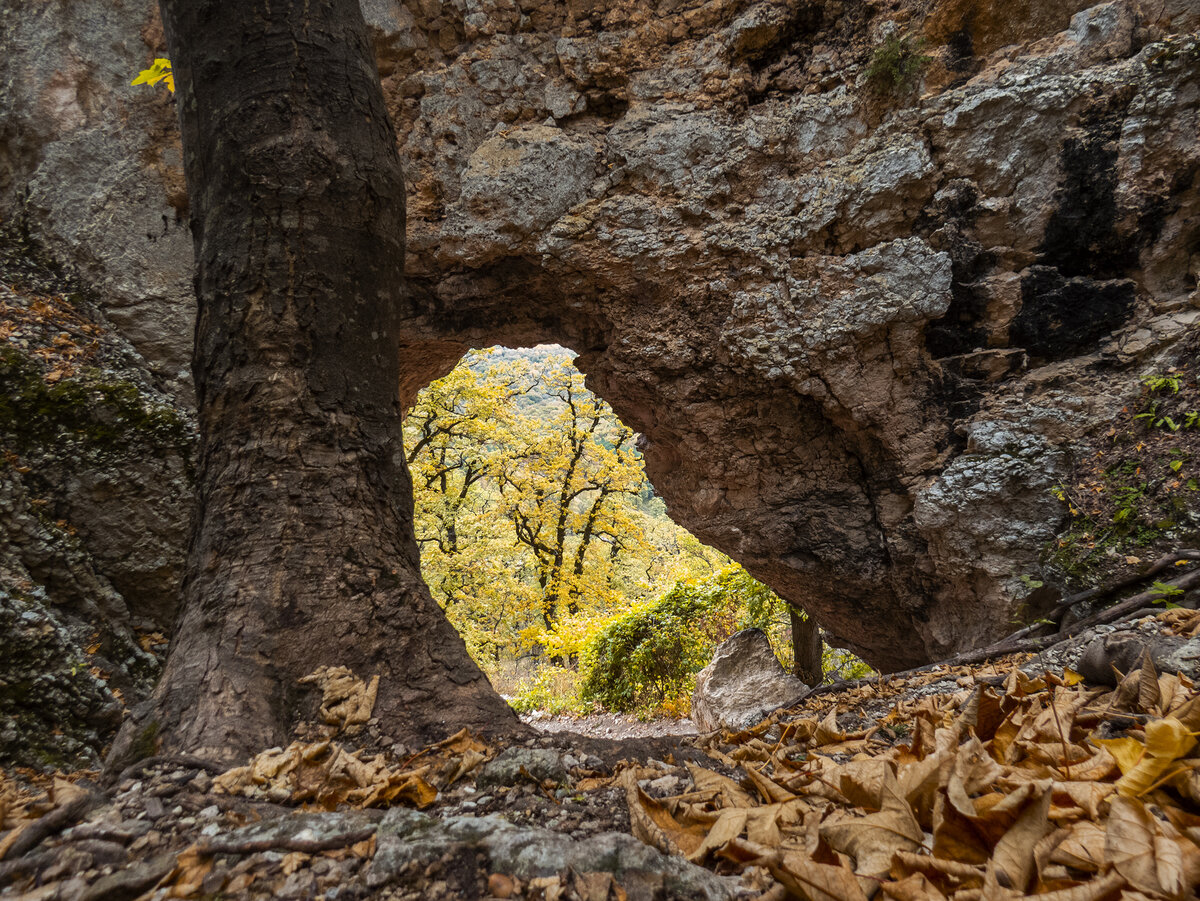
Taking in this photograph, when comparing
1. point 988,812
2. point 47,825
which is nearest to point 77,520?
point 47,825

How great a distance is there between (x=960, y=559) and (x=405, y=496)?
12.1 feet

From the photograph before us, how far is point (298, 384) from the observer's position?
2.08 metres

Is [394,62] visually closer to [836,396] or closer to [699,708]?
[836,396]

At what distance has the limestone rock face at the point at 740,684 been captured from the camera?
565 centimetres

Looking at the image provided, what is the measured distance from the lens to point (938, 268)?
3.89 m

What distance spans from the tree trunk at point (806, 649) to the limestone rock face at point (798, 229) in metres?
1.67

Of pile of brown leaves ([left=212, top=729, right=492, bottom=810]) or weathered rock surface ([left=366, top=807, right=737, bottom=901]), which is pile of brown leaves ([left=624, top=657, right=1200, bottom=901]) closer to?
weathered rock surface ([left=366, top=807, right=737, bottom=901])

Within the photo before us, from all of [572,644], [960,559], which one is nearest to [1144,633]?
[960,559]

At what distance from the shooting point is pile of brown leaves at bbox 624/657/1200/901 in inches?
30.9

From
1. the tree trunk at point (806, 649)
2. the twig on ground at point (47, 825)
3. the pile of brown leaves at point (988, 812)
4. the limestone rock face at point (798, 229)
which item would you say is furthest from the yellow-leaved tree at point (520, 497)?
the pile of brown leaves at point (988, 812)

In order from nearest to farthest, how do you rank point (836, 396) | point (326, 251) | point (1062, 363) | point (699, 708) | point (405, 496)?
point (326, 251) → point (405, 496) → point (1062, 363) → point (836, 396) → point (699, 708)

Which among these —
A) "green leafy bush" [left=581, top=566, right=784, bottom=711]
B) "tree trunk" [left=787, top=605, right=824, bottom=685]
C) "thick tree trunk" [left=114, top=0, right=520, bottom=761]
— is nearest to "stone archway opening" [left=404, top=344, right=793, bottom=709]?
"green leafy bush" [left=581, top=566, right=784, bottom=711]

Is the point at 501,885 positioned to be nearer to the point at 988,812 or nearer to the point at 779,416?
the point at 988,812

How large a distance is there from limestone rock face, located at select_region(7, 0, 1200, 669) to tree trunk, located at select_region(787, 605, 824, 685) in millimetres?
1669
